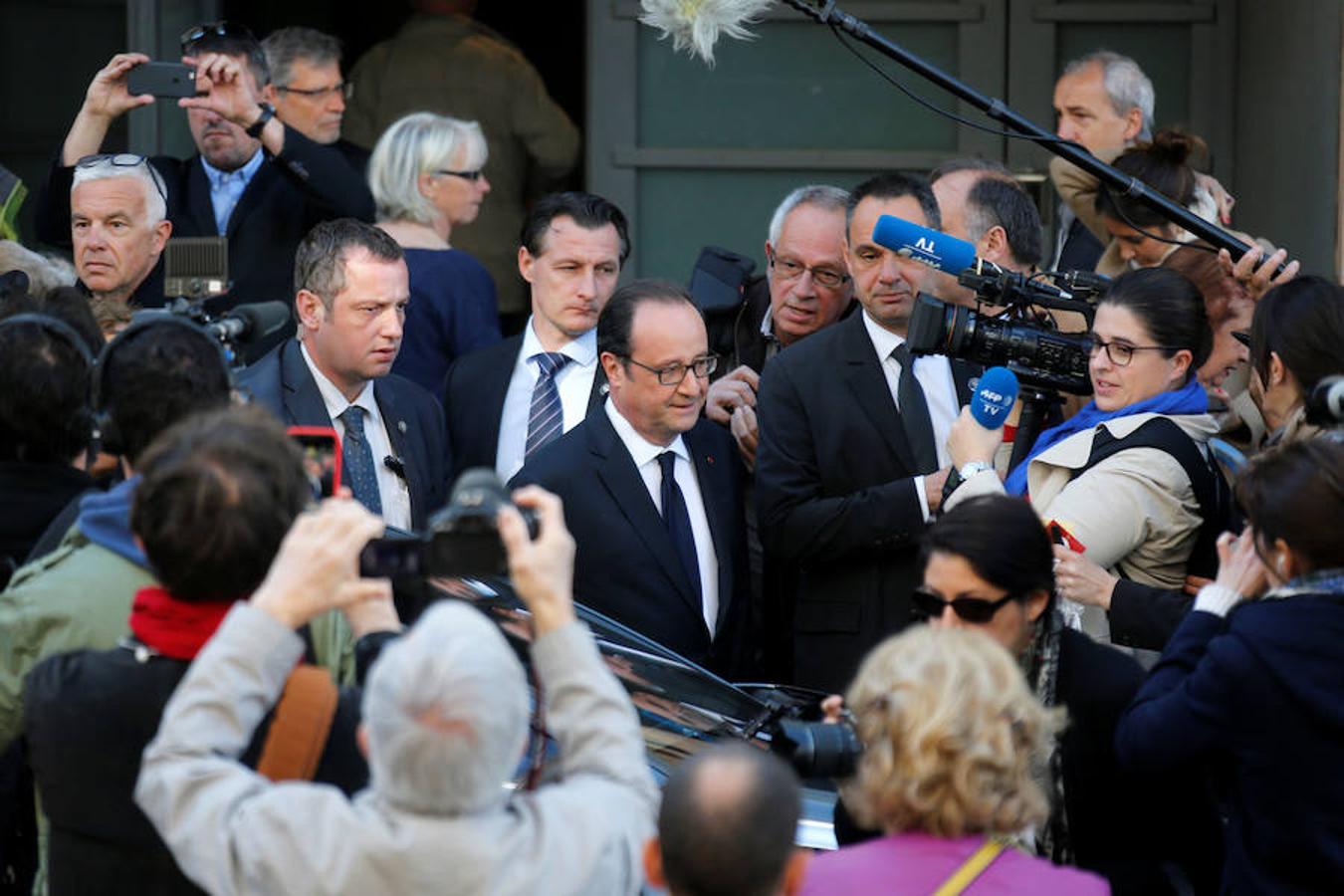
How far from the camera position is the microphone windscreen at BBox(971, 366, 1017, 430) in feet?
16.3

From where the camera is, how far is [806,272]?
645 centimetres

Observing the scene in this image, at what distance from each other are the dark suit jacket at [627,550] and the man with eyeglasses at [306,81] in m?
2.28

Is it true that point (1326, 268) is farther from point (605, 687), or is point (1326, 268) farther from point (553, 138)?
point (605, 687)

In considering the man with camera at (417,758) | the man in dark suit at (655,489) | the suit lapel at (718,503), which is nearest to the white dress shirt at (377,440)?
the man in dark suit at (655,489)

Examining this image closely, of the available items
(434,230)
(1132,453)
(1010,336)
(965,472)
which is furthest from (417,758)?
(434,230)

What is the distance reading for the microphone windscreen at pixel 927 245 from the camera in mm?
5320

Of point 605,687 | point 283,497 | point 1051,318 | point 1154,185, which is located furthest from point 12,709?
point 1154,185

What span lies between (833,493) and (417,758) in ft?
10.3

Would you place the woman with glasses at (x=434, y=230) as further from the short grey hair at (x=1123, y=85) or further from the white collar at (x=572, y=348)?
the short grey hair at (x=1123, y=85)

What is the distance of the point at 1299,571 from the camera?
3.79 meters

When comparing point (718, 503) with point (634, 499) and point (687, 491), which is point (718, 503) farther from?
point (634, 499)

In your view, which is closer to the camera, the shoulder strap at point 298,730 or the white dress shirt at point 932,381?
the shoulder strap at point 298,730

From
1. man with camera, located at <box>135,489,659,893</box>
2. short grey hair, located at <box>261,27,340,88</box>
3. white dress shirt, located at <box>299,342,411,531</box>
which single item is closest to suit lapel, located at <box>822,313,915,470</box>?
white dress shirt, located at <box>299,342,411,531</box>

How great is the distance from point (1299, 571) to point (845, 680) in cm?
203
